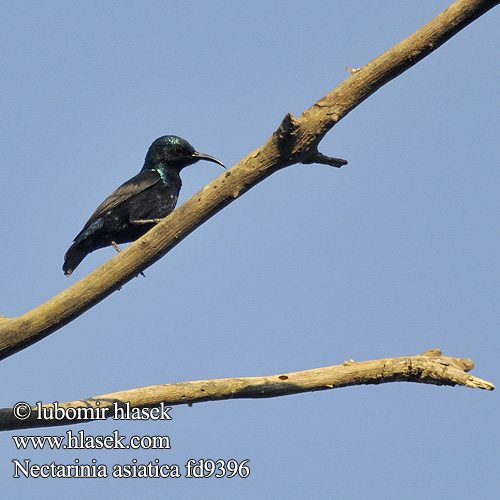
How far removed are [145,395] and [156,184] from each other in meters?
3.89

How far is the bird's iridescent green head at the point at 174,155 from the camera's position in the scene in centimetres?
847

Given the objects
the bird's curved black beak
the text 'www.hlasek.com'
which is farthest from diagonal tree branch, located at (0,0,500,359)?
the bird's curved black beak

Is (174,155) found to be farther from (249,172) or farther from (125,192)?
(249,172)

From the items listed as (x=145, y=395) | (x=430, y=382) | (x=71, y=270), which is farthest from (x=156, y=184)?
(x=430, y=382)

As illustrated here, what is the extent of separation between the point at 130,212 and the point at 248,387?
3551 mm

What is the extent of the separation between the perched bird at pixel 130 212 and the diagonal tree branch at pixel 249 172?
130 inches

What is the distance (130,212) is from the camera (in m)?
7.64

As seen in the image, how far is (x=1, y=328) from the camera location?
13.8ft

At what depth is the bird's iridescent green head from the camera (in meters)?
8.47

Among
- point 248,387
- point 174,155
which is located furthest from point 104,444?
point 174,155

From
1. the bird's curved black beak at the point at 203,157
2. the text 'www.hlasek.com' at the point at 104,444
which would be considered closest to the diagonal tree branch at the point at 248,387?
the text 'www.hlasek.com' at the point at 104,444

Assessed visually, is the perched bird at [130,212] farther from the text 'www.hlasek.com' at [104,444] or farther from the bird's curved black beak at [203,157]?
the text 'www.hlasek.com' at [104,444]

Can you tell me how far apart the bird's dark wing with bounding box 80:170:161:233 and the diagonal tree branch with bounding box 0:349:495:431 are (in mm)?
3392

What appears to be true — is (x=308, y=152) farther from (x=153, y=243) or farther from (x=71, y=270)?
(x=71, y=270)
